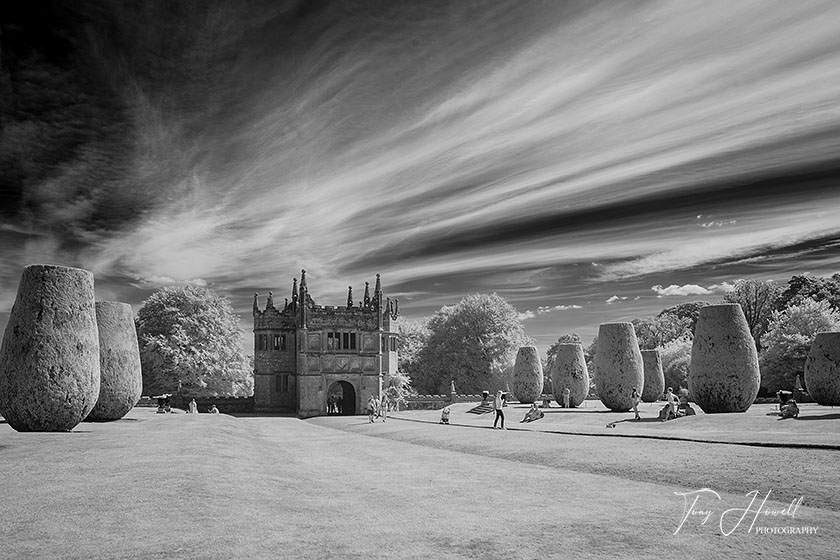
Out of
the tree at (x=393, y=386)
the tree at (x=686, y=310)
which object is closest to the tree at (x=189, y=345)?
the tree at (x=393, y=386)

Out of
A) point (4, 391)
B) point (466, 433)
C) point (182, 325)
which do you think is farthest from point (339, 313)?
point (4, 391)

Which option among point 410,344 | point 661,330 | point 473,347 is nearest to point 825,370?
point 473,347

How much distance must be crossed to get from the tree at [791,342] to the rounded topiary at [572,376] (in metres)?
16.4

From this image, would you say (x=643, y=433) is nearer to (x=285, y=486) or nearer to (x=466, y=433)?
(x=466, y=433)

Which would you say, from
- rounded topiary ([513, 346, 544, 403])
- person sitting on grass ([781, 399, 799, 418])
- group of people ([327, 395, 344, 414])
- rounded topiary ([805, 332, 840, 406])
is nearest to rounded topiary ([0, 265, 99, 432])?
person sitting on grass ([781, 399, 799, 418])

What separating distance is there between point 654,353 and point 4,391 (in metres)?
45.4

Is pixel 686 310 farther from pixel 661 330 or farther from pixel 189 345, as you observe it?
pixel 189 345

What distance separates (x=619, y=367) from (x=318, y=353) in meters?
37.5

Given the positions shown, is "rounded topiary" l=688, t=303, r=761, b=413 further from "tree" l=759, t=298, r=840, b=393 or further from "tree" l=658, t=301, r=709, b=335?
"tree" l=658, t=301, r=709, b=335

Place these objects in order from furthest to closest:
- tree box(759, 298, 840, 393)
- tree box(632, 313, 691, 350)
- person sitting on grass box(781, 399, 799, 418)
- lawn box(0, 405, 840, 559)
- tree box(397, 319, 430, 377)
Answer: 1. tree box(632, 313, 691, 350)
2. tree box(397, 319, 430, 377)
3. tree box(759, 298, 840, 393)
4. person sitting on grass box(781, 399, 799, 418)
5. lawn box(0, 405, 840, 559)

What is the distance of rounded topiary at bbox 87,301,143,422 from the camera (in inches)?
1277

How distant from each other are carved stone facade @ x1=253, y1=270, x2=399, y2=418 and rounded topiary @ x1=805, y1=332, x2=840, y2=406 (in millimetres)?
42981

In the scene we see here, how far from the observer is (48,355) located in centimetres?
2356

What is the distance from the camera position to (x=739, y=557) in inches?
354
